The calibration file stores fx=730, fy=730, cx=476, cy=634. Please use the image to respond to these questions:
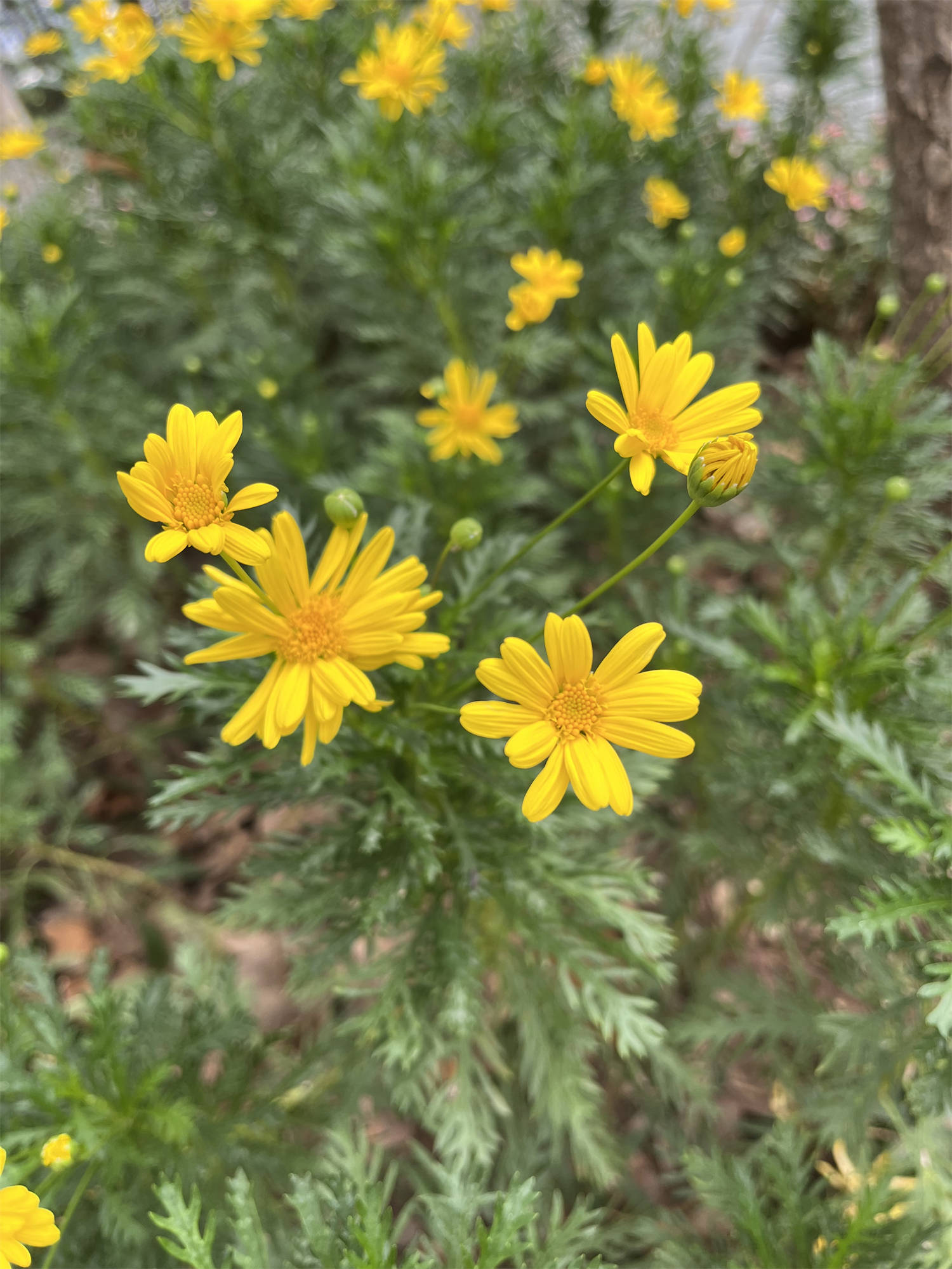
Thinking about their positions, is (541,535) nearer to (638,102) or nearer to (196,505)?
(196,505)

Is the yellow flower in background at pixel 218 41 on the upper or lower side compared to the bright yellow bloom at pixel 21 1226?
upper

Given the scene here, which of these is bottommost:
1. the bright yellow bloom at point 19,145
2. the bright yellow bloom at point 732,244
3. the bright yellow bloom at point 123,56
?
the bright yellow bloom at point 732,244

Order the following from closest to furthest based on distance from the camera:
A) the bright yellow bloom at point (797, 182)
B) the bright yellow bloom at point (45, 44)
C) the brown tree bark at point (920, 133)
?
the brown tree bark at point (920, 133)
the bright yellow bloom at point (797, 182)
the bright yellow bloom at point (45, 44)

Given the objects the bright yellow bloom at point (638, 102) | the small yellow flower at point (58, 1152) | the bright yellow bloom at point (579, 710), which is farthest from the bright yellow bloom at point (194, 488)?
the bright yellow bloom at point (638, 102)

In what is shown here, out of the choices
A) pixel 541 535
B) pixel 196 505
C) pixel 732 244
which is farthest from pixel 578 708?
pixel 732 244

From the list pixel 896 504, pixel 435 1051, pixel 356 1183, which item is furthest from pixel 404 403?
pixel 356 1183

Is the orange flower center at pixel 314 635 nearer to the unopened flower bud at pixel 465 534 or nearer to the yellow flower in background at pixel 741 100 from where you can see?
the unopened flower bud at pixel 465 534

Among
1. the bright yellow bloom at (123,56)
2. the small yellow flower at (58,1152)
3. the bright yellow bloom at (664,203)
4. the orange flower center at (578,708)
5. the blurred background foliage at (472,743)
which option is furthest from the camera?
the bright yellow bloom at (664,203)

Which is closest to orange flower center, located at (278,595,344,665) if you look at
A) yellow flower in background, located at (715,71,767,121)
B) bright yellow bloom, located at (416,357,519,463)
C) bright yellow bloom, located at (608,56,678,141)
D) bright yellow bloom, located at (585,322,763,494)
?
bright yellow bloom, located at (585,322,763,494)
